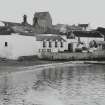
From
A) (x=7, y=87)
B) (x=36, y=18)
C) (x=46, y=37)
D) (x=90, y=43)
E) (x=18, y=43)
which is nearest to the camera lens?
(x=7, y=87)

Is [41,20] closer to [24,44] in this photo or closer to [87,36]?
[87,36]

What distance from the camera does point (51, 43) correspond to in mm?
99000

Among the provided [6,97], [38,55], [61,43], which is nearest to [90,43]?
[61,43]

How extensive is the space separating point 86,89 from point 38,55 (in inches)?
1951

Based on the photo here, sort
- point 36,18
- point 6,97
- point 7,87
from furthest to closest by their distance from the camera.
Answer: point 36,18
point 7,87
point 6,97

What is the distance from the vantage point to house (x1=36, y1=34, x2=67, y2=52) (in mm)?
93887

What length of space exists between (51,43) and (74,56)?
10.2 m

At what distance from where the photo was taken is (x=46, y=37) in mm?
98688

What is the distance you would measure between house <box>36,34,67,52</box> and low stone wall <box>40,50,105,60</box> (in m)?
3.75

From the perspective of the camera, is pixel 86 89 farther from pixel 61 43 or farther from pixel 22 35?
pixel 61 43

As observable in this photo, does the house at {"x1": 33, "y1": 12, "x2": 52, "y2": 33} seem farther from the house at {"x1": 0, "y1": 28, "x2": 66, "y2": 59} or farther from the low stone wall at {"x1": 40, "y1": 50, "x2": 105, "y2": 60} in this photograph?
the low stone wall at {"x1": 40, "y1": 50, "x2": 105, "y2": 60}

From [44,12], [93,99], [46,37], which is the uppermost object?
[44,12]

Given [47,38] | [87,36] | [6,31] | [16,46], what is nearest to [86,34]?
[87,36]

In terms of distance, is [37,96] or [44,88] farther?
[44,88]
